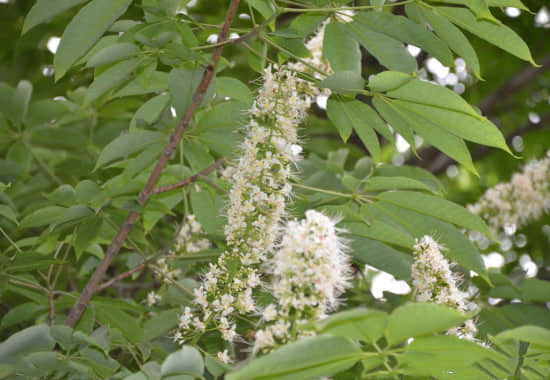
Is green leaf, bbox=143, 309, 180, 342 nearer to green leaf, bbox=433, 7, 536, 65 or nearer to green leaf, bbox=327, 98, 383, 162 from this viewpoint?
green leaf, bbox=327, 98, 383, 162

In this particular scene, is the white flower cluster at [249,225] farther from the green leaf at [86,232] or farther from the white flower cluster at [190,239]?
the white flower cluster at [190,239]

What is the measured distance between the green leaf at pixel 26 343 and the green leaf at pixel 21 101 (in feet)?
4.58

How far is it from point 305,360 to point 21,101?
216 centimetres

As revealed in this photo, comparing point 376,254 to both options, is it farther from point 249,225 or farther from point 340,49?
point 340,49

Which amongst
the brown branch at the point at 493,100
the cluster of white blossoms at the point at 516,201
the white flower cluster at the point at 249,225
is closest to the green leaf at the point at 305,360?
the white flower cluster at the point at 249,225

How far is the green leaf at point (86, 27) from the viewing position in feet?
4.82

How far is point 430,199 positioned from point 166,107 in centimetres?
107

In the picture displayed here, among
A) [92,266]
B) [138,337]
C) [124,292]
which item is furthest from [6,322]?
[124,292]

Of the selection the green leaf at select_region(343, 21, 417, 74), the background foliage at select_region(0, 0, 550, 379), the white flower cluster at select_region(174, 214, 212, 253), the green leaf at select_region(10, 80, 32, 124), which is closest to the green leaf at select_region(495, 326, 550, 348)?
the background foliage at select_region(0, 0, 550, 379)

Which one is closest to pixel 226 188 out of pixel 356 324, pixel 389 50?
pixel 389 50

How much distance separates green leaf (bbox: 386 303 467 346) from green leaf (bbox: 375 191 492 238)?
2.56 ft

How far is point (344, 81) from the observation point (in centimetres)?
139

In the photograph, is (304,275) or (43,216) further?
(43,216)

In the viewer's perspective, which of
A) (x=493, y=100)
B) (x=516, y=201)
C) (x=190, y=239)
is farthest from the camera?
(x=493, y=100)
